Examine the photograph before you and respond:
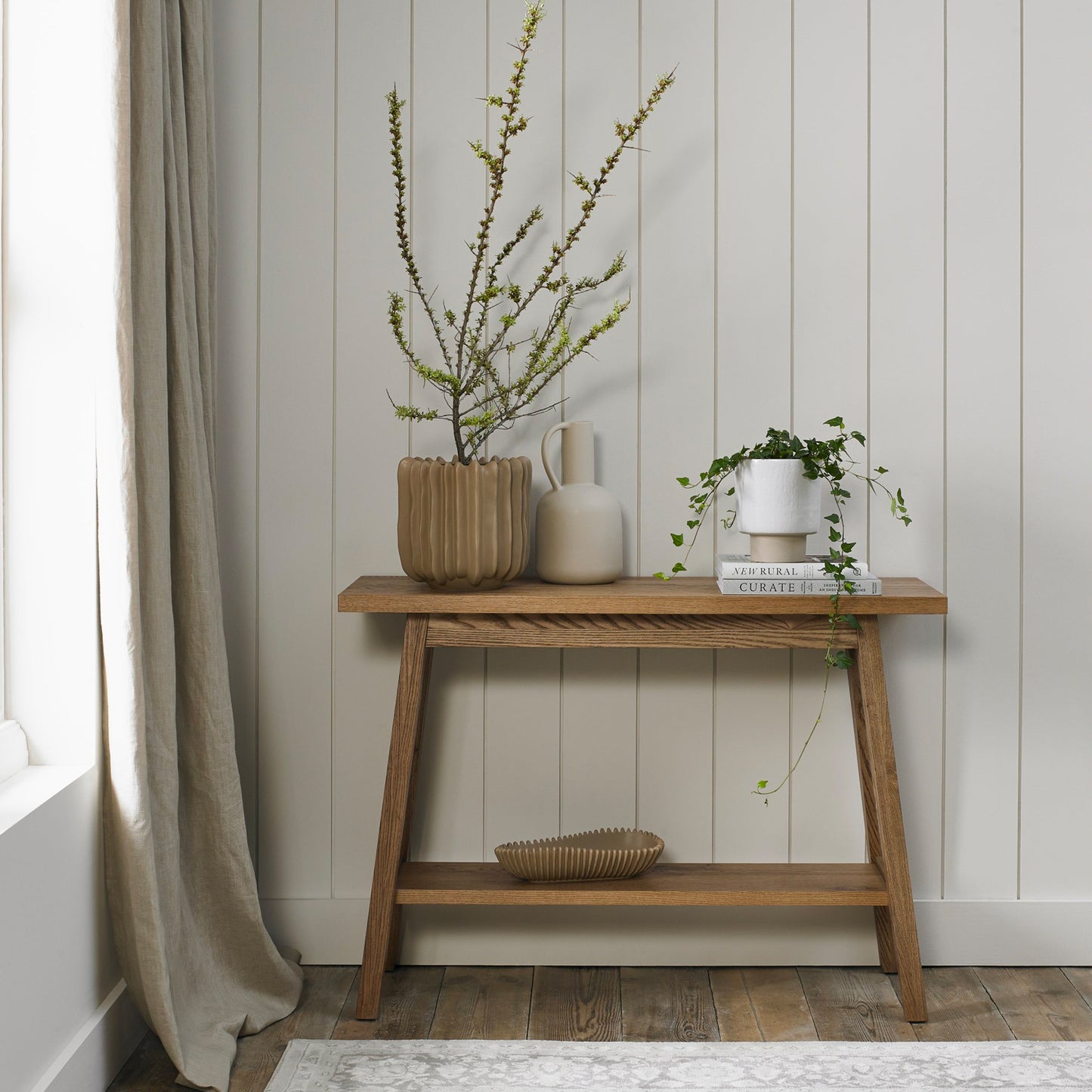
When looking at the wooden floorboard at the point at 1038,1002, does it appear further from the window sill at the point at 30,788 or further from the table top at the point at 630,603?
the window sill at the point at 30,788

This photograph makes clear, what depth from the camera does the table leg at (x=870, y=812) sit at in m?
1.87

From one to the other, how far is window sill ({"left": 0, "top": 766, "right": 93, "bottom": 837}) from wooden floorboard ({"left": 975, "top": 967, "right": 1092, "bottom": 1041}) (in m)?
1.56

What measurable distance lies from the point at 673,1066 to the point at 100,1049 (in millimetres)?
866

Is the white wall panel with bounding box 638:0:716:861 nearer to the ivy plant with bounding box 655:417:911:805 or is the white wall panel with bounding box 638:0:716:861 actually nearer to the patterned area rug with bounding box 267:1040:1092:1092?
the ivy plant with bounding box 655:417:911:805

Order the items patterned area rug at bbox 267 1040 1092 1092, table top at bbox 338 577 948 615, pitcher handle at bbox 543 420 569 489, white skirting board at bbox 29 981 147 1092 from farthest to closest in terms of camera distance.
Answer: pitcher handle at bbox 543 420 569 489 < table top at bbox 338 577 948 615 < patterned area rug at bbox 267 1040 1092 1092 < white skirting board at bbox 29 981 147 1092

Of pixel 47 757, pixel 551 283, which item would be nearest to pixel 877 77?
pixel 551 283

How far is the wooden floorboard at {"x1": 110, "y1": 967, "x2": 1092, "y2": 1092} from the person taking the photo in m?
1.75

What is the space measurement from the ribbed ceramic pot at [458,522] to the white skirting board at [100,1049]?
32.1 inches

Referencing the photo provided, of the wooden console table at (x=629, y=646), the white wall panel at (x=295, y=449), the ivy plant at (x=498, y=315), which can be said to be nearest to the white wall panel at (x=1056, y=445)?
the wooden console table at (x=629, y=646)

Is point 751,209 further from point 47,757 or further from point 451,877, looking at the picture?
point 47,757

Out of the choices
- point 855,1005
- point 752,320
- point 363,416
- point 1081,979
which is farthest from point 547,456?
point 1081,979

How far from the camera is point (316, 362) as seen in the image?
199 centimetres

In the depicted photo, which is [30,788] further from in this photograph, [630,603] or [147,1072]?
[630,603]

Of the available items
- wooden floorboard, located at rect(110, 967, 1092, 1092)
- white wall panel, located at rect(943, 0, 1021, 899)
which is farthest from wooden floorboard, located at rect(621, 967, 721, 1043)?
white wall panel, located at rect(943, 0, 1021, 899)
